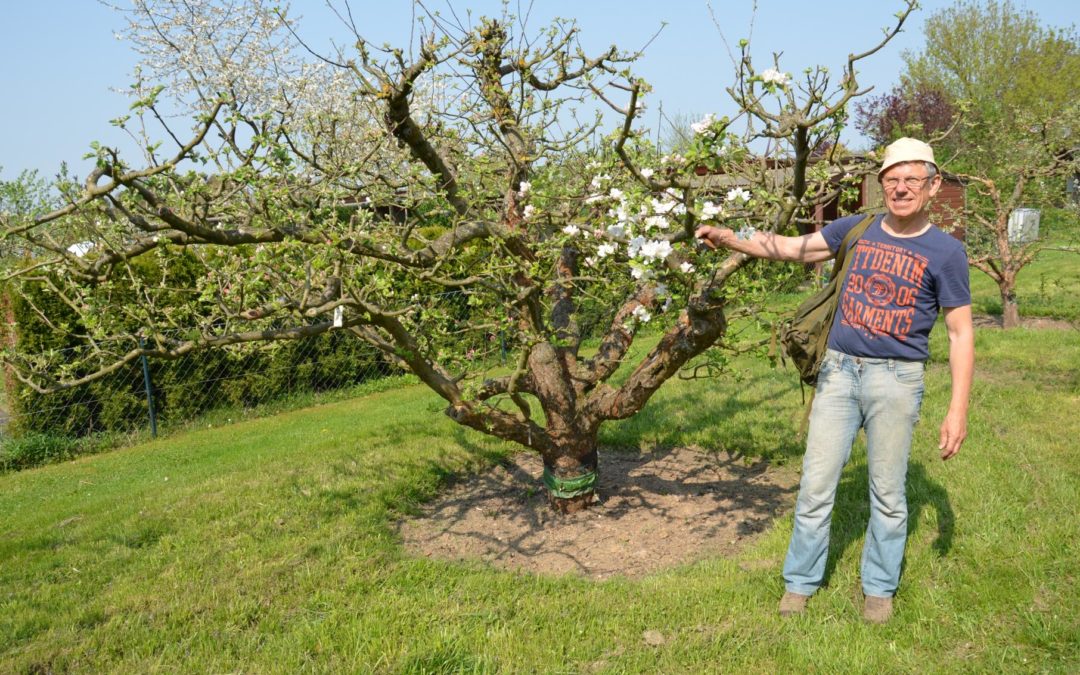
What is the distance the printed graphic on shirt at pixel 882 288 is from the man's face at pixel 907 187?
Result: 0.17m

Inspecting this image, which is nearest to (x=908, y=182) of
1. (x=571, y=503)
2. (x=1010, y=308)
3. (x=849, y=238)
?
(x=849, y=238)

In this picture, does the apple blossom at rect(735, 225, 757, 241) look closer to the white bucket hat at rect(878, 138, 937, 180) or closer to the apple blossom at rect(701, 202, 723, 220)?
the apple blossom at rect(701, 202, 723, 220)

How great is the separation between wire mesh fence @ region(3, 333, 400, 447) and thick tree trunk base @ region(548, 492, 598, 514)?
4228 mm

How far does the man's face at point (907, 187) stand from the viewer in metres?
2.94

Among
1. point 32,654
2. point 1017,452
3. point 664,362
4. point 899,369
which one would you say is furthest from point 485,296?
point 1017,452

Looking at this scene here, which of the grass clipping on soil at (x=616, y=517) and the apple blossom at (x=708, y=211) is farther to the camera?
the grass clipping on soil at (x=616, y=517)

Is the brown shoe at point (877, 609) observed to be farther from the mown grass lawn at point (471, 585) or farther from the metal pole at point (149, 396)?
the metal pole at point (149, 396)

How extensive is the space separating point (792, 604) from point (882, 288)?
4.79 ft

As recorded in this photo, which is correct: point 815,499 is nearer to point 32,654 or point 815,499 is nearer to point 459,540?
point 459,540

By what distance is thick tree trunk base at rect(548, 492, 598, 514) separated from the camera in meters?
4.92

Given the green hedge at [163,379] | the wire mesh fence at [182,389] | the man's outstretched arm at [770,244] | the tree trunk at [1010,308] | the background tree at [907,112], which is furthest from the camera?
the background tree at [907,112]

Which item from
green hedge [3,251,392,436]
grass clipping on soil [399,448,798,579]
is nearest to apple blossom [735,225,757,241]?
grass clipping on soil [399,448,798,579]

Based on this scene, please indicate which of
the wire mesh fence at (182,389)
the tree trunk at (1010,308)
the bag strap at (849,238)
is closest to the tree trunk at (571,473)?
the bag strap at (849,238)

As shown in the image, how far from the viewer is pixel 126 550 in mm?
4457
